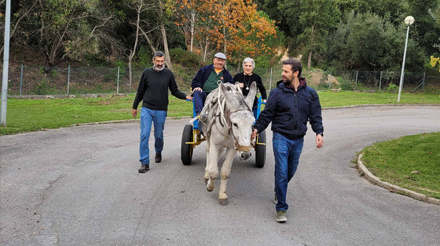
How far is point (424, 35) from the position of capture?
37188 mm

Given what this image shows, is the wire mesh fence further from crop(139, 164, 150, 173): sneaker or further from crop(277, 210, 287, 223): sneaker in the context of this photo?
crop(277, 210, 287, 223): sneaker

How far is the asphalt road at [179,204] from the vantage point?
5.12m

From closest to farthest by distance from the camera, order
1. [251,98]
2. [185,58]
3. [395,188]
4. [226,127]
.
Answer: [226,127] → [251,98] → [395,188] → [185,58]

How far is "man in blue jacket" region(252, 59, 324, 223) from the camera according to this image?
5703 millimetres

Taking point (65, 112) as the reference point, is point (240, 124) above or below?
above

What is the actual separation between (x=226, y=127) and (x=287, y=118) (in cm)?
91

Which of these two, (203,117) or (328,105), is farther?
(328,105)

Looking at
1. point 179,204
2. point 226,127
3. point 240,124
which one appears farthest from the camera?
point 179,204

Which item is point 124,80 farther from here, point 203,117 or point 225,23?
point 203,117

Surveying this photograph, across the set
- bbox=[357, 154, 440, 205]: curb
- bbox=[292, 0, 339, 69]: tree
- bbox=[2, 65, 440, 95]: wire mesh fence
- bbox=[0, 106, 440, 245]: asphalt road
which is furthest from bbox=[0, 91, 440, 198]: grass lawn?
bbox=[292, 0, 339, 69]: tree

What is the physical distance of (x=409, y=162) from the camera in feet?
31.0

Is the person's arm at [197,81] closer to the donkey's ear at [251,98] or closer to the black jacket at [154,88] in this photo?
the black jacket at [154,88]

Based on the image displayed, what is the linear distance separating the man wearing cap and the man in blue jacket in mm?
2309

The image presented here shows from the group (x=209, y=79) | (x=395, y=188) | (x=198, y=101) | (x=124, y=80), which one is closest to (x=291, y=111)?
(x=198, y=101)
